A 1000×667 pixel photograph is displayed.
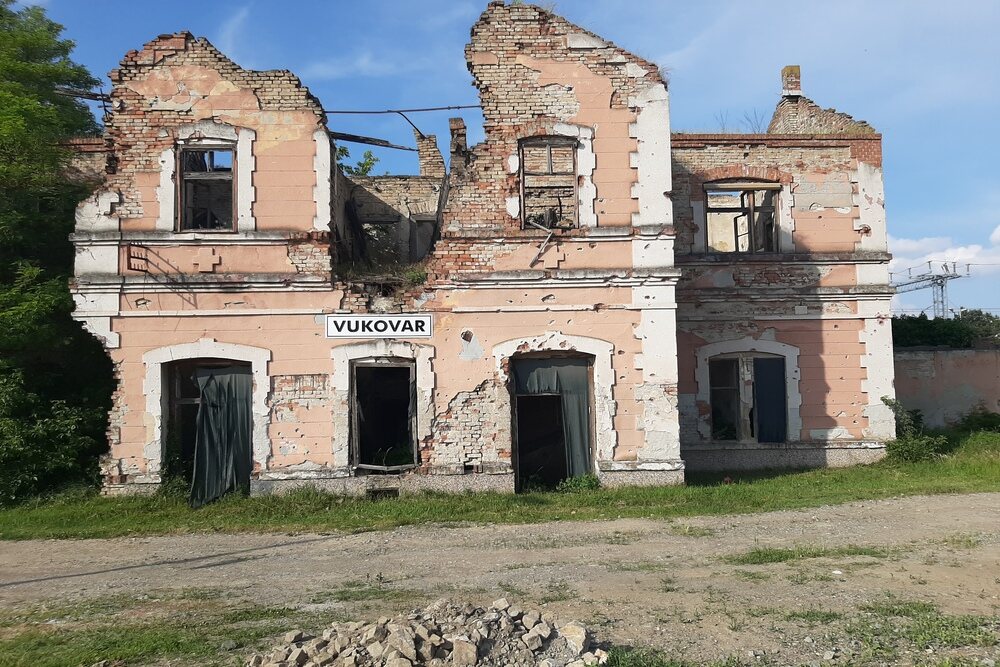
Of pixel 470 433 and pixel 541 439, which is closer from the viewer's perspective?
pixel 470 433

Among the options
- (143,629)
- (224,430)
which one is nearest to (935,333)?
(224,430)

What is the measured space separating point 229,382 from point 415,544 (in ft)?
15.4

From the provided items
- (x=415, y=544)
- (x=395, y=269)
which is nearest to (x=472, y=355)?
(x=395, y=269)

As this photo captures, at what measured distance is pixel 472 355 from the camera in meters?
11.7

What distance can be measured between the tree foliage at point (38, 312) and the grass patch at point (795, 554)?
982 cm

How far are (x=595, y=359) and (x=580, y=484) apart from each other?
200 cm

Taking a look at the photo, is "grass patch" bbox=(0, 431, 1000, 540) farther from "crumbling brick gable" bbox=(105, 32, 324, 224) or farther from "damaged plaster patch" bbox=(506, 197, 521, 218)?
"crumbling brick gable" bbox=(105, 32, 324, 224)

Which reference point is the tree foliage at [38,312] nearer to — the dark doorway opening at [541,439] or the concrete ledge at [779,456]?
the dark doorway opening at [541,439]

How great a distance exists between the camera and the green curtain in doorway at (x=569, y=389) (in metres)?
11.9

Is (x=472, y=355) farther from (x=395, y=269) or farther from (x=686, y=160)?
(x=686, y=160)

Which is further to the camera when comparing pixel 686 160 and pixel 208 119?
pixel 686 160

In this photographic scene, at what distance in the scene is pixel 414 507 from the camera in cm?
1054

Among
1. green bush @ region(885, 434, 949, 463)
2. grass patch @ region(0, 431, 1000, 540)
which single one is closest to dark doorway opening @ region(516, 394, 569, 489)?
grass patch @ region(0, 431, 1000, 540)

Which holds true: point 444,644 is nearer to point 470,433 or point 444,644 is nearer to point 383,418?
point 470,433
